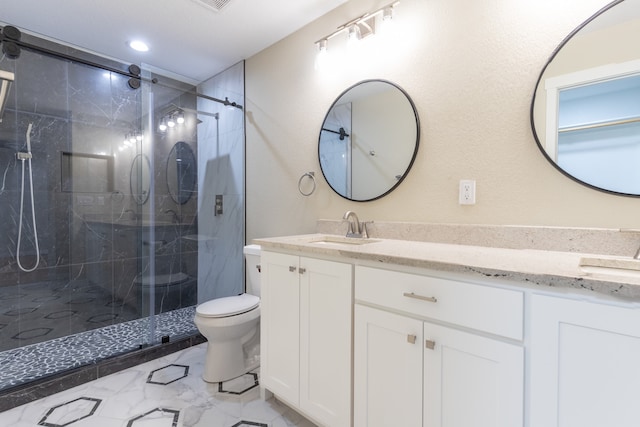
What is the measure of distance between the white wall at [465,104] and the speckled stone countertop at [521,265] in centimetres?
20

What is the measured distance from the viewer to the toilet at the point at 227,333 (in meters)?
1.81

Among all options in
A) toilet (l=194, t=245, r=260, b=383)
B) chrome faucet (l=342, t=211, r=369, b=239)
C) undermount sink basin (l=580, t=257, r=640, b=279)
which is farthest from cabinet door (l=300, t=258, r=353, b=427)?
undermount sink basin (l=580, t=257, r=640, b=279)

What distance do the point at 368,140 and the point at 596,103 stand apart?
3.36 ft

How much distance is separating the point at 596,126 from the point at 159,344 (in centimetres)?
277

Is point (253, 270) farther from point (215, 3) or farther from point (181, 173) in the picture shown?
point (215, 3)

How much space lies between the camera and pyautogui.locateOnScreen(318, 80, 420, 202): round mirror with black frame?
1.69 metres

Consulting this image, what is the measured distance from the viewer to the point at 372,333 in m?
1.16

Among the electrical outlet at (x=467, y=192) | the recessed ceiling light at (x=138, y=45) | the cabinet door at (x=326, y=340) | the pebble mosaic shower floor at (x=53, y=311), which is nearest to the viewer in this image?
the cabinet door at (x=326, y=340)

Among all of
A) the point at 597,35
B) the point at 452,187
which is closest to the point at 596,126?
the point at 597,35

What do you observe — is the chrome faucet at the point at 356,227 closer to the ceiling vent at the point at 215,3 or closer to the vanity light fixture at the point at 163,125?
the ceiling vent at the point at 215,3

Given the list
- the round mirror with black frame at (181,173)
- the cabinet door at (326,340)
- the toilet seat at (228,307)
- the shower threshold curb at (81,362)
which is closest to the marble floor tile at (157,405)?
the shower threshold curb at (81,362)

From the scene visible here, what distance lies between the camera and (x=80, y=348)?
2.21 meters

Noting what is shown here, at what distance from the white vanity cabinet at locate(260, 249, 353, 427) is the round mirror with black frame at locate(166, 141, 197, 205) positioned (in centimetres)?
160

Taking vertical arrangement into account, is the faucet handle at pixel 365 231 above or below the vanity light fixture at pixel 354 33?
below
